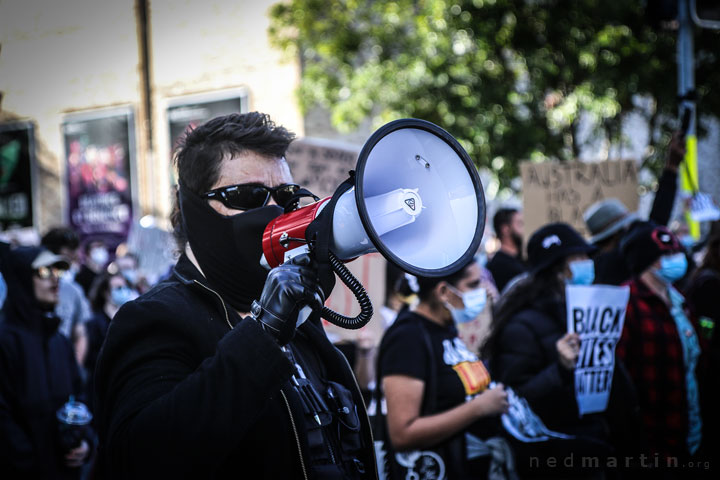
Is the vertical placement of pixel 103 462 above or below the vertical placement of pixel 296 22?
below

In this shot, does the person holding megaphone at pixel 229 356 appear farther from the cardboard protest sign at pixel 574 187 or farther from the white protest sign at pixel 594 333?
the cardboard protest sign at pixel 574 187

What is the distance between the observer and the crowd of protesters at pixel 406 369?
4.48 feet

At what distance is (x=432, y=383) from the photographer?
10.1 feet

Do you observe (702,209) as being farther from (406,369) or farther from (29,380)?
(29,380)

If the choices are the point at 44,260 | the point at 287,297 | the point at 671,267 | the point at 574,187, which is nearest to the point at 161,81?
the point at 574,187

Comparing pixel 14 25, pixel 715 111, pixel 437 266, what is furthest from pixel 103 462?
pixel 715 111

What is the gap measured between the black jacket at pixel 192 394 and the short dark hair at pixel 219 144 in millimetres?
207

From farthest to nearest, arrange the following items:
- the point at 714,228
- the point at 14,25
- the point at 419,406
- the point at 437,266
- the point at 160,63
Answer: the point at 160,63
the point at 714,228
the point at 419,406
the point at 14,25
the point at 437,266

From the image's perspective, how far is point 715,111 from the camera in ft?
28.9

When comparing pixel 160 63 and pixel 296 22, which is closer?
pixel 296 22

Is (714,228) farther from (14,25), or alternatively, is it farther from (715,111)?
(14,25)

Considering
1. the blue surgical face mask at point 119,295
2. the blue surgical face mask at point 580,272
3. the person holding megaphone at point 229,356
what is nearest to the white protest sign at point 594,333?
the blue surgical face mask at point 580,272

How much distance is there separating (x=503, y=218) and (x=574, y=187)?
68 cm

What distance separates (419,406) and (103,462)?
5.90ft
